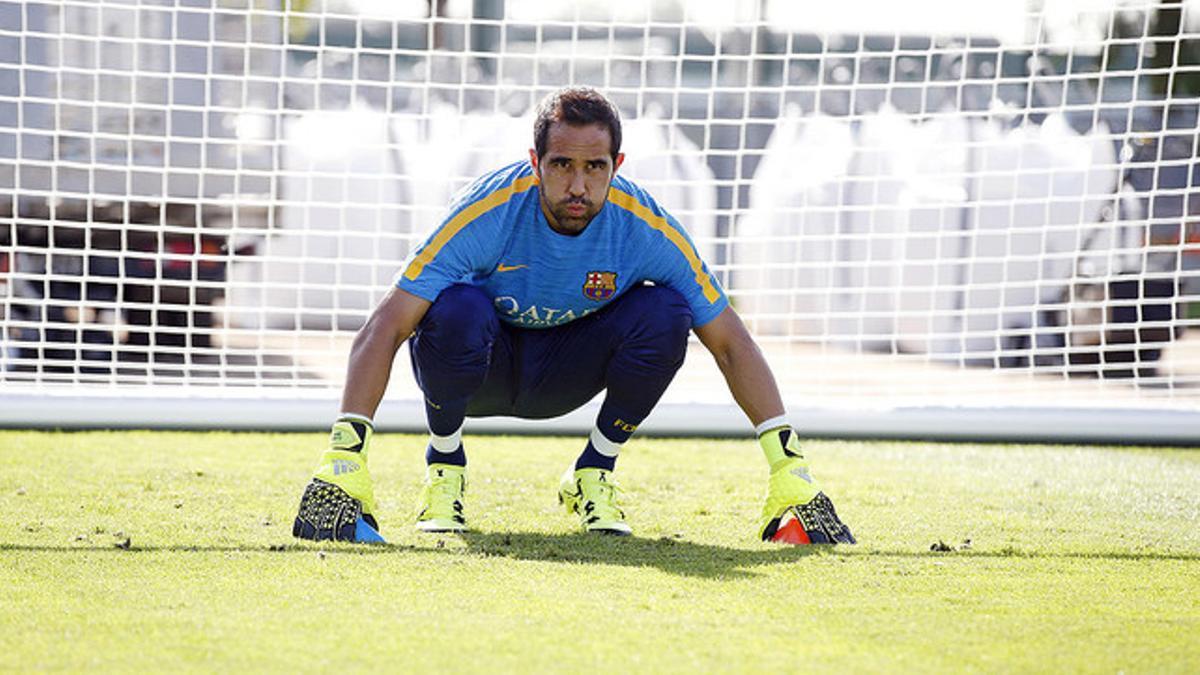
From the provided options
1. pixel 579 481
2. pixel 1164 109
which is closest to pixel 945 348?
pixel 1164 109

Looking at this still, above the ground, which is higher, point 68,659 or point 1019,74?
point 1019,74

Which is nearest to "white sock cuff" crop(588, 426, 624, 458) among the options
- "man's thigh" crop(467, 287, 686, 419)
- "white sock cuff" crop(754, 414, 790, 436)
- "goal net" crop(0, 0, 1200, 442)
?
"man's thigh" crop(467, 287, 686, 419)

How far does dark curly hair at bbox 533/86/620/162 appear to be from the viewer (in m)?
3.93

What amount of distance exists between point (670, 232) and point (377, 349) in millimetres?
848

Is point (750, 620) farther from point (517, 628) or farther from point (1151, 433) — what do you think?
point (1151, 433)

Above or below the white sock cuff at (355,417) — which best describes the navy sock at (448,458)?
below

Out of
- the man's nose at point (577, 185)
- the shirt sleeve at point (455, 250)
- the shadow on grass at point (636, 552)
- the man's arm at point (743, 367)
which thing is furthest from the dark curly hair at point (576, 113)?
the shadow on grass at point (636, 552)

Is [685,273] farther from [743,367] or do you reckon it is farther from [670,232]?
[743,367]

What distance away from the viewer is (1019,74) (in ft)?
24.7

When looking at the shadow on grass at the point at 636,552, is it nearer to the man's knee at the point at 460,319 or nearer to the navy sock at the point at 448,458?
the navy sock at the point at 448,458

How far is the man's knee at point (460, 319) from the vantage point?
4.02 m

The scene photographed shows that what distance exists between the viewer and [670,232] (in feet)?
13.9

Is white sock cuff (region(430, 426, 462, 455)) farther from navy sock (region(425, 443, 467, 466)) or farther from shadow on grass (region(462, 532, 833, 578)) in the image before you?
shadow on grass (region(462, 532, 833, 578))

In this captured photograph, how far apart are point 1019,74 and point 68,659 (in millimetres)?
5984
